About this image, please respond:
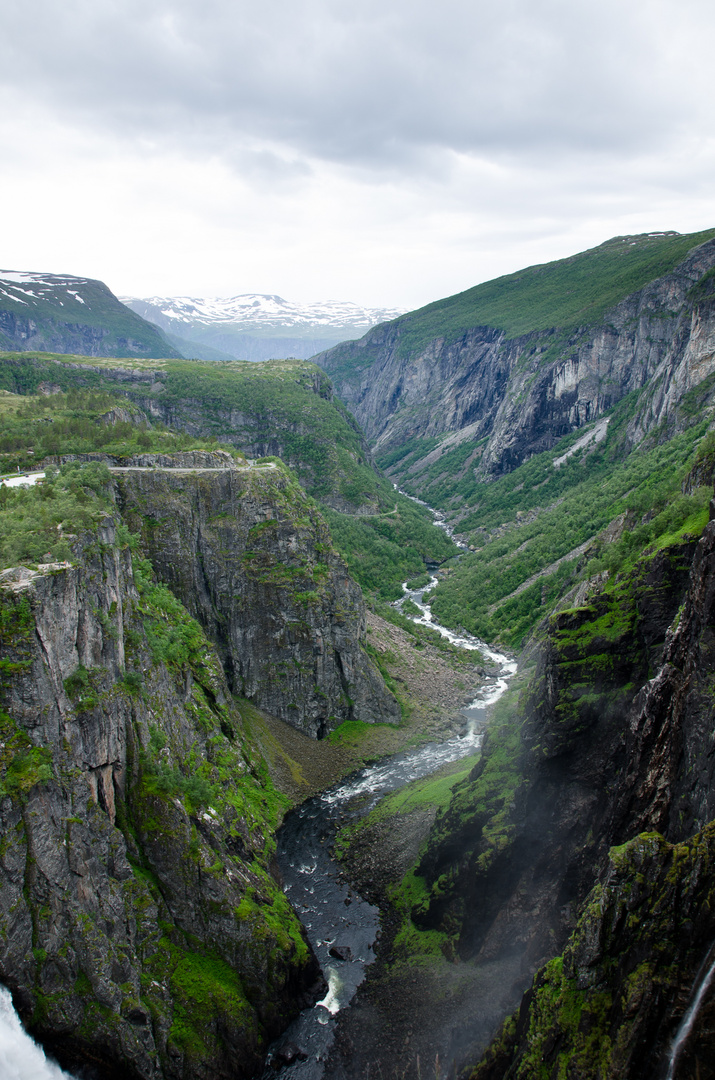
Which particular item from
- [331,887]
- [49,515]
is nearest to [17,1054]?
[331,887]

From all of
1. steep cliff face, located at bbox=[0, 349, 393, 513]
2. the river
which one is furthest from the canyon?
steep cliff face, located at bbox=[0, 349, 393, 513]

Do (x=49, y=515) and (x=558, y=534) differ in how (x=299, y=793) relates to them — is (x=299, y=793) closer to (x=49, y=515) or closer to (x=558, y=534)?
(x=49, y=515)

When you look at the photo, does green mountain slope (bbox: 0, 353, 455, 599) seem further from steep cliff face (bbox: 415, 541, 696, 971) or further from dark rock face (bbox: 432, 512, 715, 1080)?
dark rock face (bbox: 432, 512, 715, 1080)

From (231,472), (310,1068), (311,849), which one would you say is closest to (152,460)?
(231,472)

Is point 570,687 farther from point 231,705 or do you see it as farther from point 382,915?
point 231,705

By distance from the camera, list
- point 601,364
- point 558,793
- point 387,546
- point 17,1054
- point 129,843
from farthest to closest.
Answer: point 601,364 → point 387,546 → point 558,793 → point 129,843 → point 17,1054

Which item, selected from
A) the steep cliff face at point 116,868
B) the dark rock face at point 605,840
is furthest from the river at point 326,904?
the dark rock face at point 605,840
